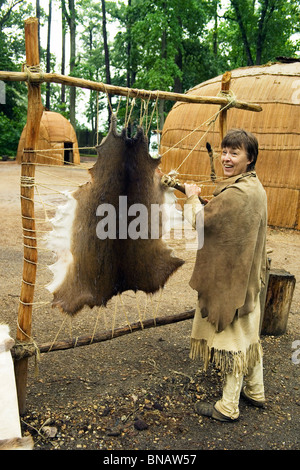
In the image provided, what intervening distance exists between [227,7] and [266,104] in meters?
13.8

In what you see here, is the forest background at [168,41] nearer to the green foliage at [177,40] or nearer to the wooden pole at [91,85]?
the green foliage at [177,40]

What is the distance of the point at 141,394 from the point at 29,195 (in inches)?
57.2

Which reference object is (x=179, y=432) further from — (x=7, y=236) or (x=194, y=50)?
(x=194, y=50)

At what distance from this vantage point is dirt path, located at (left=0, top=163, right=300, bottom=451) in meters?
2.30

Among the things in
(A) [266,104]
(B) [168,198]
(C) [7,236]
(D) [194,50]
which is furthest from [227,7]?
(B) [168,198]

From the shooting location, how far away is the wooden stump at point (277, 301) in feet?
11.8

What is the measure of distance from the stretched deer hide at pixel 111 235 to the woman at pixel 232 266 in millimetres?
326

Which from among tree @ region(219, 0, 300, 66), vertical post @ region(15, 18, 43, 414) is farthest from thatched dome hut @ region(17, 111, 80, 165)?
vertical post @ region(15, 18, 43, 414)

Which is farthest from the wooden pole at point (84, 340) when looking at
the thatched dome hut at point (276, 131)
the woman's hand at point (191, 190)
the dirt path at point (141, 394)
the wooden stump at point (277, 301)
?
the thatched dome hut at point (276, 131)

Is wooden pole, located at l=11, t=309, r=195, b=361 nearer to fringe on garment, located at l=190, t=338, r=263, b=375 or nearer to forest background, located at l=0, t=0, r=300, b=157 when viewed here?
fringe on garment, located at l=190, t=338, r=263, b=375

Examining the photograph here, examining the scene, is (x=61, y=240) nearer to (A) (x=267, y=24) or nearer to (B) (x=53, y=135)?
(B) (x=53, y=135)

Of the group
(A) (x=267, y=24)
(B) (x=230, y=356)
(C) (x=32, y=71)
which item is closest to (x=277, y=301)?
(B) (x=230, y=356)

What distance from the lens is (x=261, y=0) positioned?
669 inches
